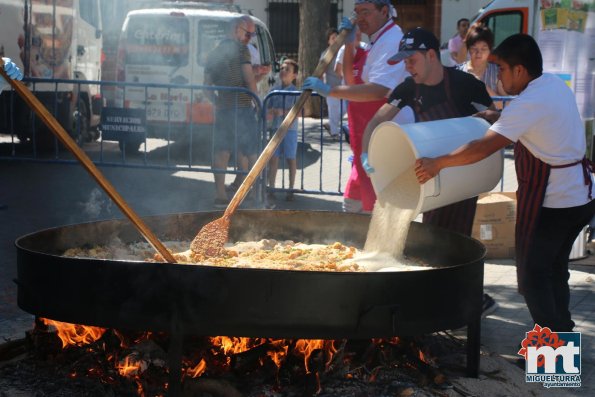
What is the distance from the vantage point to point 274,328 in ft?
13.4

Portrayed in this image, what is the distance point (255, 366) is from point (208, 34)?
405 inches

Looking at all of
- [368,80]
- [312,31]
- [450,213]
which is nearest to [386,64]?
[368,80]

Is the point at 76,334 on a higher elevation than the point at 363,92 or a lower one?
lower

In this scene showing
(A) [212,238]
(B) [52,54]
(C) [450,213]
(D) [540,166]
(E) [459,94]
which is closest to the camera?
(D) [540,166]

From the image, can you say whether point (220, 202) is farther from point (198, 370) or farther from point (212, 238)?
point (198, 370)

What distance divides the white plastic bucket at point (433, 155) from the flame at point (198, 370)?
152 centimetres

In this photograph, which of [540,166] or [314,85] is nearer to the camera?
[540,166]

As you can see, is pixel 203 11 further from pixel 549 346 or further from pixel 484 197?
pixel 549 346

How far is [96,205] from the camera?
1003cm

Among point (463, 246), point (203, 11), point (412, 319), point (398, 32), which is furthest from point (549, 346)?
point (203, 11)

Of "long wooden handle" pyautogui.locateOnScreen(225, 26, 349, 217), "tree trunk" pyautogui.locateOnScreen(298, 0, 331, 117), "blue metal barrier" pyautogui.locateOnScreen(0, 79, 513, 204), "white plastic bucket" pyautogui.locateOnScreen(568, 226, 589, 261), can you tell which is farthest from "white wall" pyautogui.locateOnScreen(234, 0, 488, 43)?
"long wooden handle" pyautogui.locateOnScreen(225, 26, 349, 217)

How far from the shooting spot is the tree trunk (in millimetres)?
20000

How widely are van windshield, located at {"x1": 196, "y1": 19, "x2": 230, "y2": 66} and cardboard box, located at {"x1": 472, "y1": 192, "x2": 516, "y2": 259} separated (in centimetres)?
702

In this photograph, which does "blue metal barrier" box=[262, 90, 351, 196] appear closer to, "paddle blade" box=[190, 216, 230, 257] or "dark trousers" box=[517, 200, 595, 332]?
"paddle blade" box=[190, 216, 230, 257]
